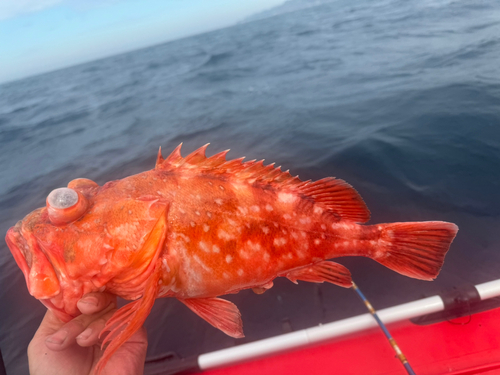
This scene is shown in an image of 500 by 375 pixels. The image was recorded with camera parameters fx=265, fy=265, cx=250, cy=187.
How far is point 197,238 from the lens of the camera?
76.0 inches

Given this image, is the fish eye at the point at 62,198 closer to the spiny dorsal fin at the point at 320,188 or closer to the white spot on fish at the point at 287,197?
the spiny dorsal fin at the point at 320,188

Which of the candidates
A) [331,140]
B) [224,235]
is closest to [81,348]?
[224,235]

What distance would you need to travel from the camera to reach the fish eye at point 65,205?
1.63 metres

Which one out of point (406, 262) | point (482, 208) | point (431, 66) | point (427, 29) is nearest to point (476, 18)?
point (427, 29)

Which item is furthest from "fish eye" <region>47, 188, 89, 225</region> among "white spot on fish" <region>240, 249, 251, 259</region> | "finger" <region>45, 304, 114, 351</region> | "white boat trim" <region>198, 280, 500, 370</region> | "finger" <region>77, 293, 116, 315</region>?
"white boat trim" <region>198, 280, 500, 370</region>

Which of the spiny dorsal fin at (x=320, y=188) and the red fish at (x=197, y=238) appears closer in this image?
the red fish at (x=197, y=238)

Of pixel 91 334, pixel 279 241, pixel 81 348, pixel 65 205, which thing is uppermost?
pixel 65 205

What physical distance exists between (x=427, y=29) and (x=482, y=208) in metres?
17.8

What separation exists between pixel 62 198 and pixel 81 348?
130 cm

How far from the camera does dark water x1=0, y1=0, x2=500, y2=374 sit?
3654 mm

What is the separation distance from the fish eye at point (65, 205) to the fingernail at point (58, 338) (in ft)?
2.48

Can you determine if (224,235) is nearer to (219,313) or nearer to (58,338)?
(219,313)

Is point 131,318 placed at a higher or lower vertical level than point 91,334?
higher

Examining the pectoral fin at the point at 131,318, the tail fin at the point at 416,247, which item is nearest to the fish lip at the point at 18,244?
the pectoral fin at the point at 131,318
